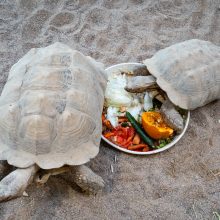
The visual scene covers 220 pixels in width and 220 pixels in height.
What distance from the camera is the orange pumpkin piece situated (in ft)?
7.30

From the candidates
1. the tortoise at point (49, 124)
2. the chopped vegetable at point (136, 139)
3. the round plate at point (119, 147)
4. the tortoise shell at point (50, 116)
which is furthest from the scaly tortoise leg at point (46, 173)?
the chopped vegetable at point (136, 139)

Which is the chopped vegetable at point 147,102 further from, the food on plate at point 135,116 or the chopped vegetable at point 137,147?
the chopped vegetable at point 137,147

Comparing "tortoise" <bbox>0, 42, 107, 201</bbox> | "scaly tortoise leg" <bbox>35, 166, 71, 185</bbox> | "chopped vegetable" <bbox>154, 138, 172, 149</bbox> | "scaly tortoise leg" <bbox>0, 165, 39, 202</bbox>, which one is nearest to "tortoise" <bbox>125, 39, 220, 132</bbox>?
"chopped vegetable" <bbox>154, 138, 172, 149</bbox>

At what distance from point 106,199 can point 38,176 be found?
1.37 feet

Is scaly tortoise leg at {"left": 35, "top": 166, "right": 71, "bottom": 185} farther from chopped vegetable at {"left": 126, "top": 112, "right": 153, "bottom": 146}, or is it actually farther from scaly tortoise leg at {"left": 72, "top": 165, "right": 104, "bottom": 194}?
chopped vegetable at {"left": 126, "top": 112, "right": 153, "bottom": 146}

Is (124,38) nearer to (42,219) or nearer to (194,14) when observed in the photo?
(194,14)

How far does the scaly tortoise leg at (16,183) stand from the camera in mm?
1688

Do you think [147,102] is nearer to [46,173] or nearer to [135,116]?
[135,116]

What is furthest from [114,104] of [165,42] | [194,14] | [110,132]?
[194,14]

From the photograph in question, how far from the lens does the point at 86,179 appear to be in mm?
1940

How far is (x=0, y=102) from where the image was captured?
6.70 ft

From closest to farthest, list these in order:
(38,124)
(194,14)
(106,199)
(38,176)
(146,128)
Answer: (38,124) < (38,176) < (106,199) < (146,128) < (194,14)

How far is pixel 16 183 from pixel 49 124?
0.32 metres

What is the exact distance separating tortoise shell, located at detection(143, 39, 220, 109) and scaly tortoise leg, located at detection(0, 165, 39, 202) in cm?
98
